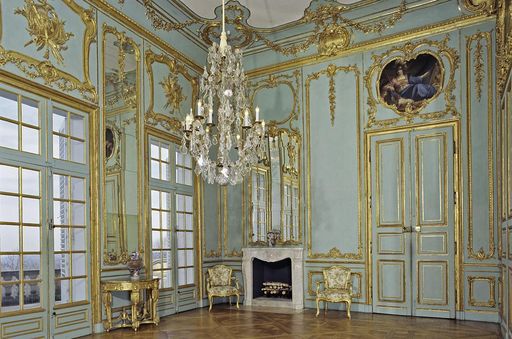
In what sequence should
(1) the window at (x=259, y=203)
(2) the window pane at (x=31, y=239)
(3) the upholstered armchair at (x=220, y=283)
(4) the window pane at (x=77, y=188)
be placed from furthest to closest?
(1) the window at (x=259, y=203), (3) the upholstered armchair at (x=220, y=283), (4) the window pane at (x=77, y=188), (2) the window pane at (x=31, y=239)

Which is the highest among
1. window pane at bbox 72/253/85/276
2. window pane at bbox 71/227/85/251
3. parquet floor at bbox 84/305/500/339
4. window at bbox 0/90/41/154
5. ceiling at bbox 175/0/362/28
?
ceiling at bbox 175/0/362/28

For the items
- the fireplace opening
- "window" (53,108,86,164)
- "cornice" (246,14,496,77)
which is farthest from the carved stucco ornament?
the fireplace opening

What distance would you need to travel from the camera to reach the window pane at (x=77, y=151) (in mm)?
5782

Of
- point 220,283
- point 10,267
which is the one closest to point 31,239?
point 10,267

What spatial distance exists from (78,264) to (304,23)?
5401mm

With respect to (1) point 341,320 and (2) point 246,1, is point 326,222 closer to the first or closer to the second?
(1) point 341,320

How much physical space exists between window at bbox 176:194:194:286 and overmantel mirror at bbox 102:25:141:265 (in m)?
1.13

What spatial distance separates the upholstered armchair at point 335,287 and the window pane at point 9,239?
14.2 feet

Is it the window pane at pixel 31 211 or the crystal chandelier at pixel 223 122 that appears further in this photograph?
the crystal chandelier at pixel 223 122

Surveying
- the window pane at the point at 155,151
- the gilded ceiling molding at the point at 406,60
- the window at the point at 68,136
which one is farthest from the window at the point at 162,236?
the gilded ceiling molding at the point at 406,60

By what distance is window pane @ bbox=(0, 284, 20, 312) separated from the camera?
Answer: 4676mm

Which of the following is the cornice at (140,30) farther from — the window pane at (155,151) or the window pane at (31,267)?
the window pane at (31,267)

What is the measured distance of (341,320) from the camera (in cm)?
659

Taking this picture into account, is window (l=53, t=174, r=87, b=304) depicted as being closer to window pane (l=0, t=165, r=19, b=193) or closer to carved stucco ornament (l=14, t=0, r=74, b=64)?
window pane (l=0, t=165, r=19, b=193)
